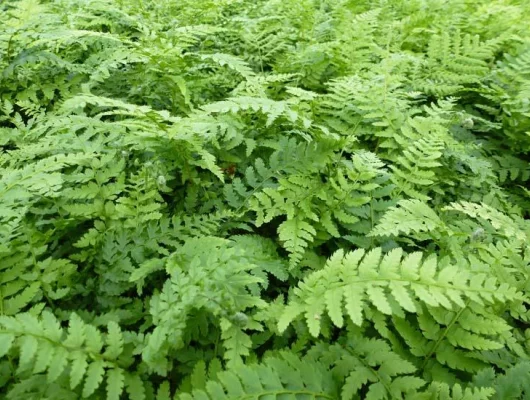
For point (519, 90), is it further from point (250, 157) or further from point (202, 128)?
point (202, 128)

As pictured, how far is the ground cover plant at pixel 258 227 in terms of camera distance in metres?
1.56

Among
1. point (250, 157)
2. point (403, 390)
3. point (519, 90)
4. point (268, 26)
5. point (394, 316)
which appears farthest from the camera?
point (268, 26)

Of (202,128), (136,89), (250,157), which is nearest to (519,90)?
(250,157)

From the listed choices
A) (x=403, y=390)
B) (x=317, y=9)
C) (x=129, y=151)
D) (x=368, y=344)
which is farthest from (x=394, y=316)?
(x=317, y=9)

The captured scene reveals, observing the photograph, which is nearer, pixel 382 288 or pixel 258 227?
pixel 382 288

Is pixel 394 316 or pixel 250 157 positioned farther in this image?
pixel 250 157

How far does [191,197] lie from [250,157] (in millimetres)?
499

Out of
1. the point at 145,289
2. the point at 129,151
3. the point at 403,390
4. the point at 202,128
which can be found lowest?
the point at 145,289

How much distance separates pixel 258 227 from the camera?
7.66ft

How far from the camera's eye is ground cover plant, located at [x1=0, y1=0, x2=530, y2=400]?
1.56 meters

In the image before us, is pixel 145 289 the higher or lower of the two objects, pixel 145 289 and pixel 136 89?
the lower

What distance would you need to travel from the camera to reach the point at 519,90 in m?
3.16

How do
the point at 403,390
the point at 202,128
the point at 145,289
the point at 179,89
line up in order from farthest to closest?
the point at 179,89
the point at 202,128
the point at 145,289
the point at 403,390

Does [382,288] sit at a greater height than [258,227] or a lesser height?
greater
